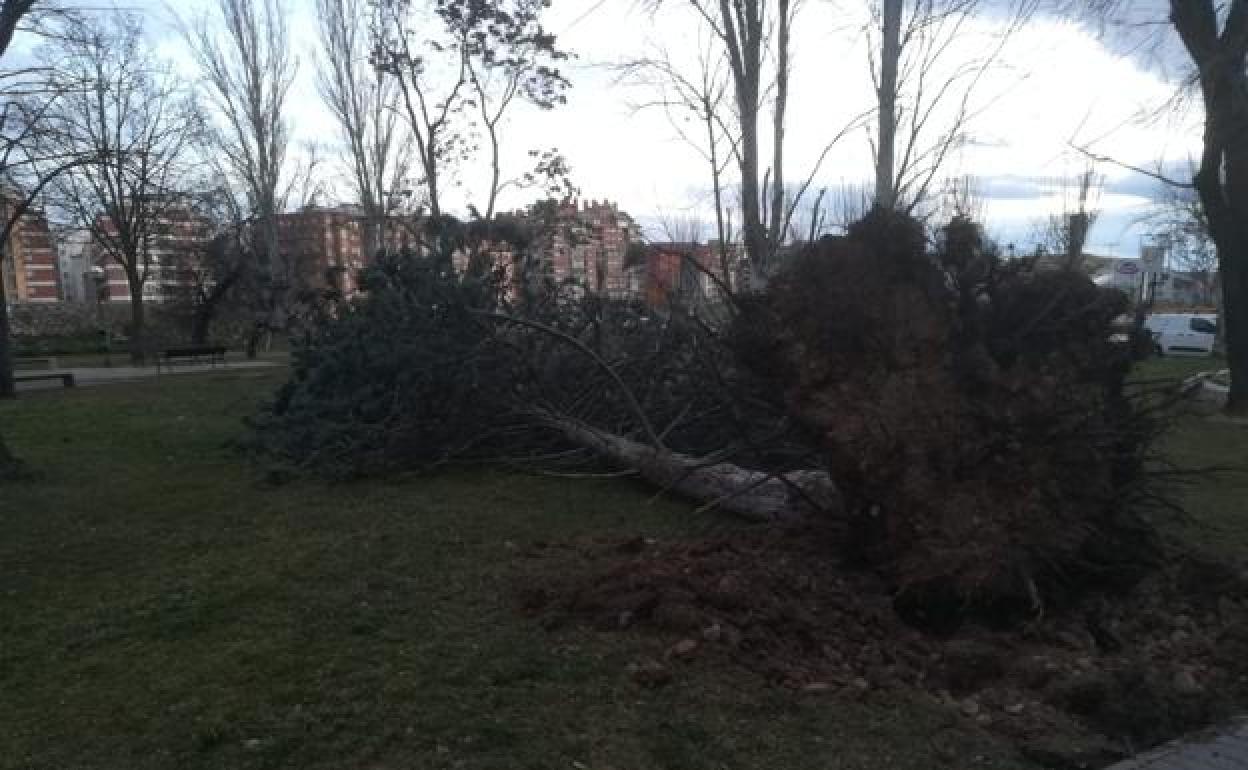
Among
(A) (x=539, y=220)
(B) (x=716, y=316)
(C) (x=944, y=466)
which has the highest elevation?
(A) (x=539, y=220)

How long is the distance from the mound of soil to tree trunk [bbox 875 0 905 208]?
8.97 meters

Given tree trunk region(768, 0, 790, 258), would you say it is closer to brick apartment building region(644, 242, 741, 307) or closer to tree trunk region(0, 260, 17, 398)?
brick apartment building region(644, 242, 741, 307)

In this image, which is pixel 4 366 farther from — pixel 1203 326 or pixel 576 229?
pixel 1203 326

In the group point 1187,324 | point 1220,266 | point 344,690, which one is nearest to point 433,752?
point 344,690

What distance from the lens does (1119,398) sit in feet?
14.9

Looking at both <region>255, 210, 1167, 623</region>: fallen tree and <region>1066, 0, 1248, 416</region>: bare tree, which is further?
<region>1066, 0, 1248, 416</region>: bare tree

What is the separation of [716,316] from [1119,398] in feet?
10.3

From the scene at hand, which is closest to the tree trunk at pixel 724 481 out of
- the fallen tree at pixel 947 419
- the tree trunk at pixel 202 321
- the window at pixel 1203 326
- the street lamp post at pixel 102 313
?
the fallen tree at pixel 947 419

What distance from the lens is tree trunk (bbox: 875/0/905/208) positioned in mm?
12391

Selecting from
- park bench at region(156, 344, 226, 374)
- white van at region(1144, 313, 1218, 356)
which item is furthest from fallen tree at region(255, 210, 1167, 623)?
white van at region(1144, 313, 1218, 356)

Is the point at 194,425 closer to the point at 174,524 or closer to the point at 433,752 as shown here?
the point at 174,524

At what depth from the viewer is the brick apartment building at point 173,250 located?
107ft

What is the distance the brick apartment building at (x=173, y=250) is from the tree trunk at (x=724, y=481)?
1097 inches

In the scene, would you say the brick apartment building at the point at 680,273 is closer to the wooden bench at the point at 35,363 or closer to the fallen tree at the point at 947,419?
the fallen tree at the point at 947,419
